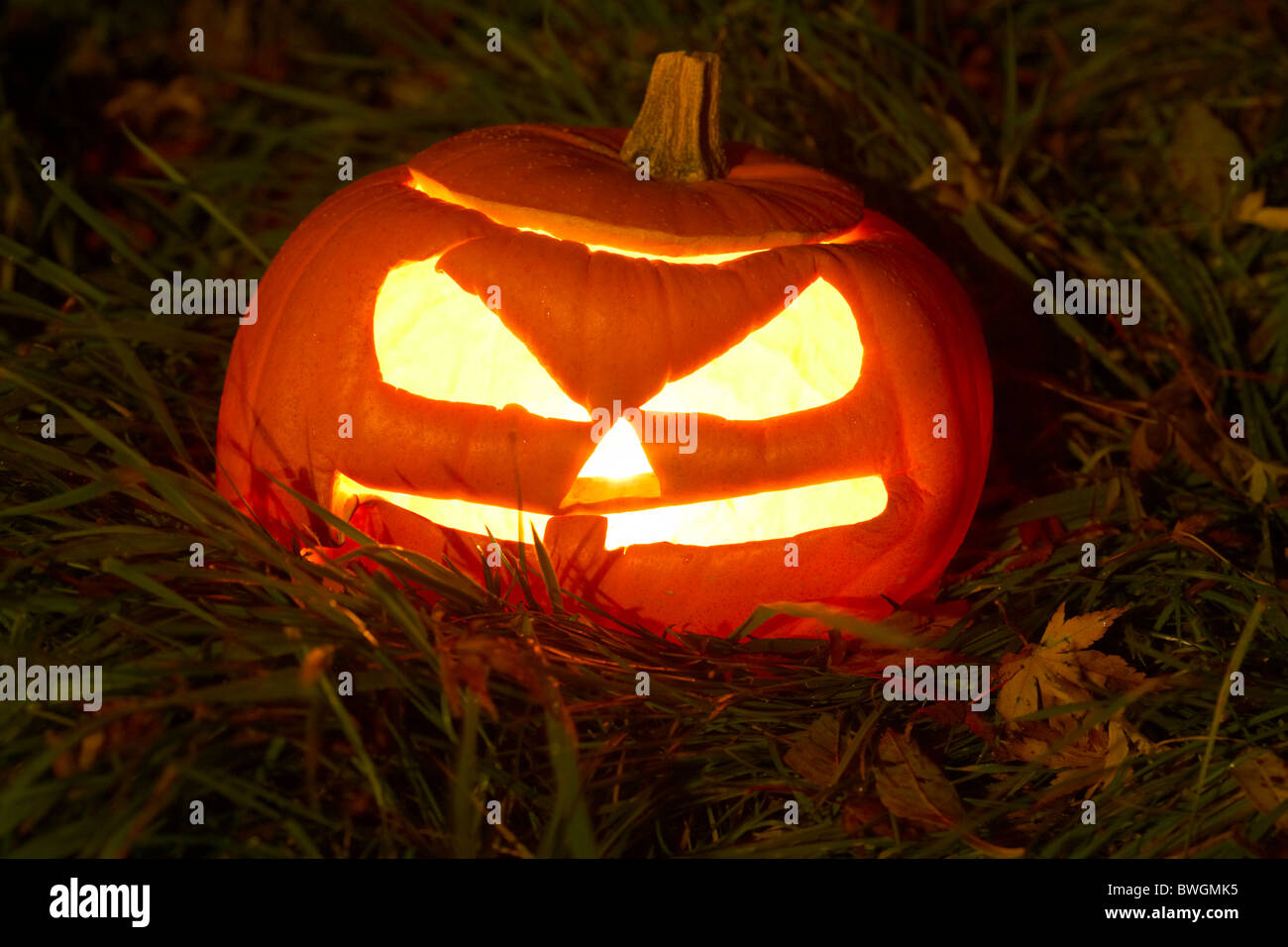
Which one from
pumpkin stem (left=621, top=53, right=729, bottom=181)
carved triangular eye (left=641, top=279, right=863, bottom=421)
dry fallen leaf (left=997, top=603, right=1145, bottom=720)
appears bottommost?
dry fallen leaf (left=997, top=603, right=1145, bottom=720)

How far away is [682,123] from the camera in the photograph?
2.32 m

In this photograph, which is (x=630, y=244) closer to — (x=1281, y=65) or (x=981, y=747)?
(x=981, y=747)

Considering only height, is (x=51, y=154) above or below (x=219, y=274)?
above

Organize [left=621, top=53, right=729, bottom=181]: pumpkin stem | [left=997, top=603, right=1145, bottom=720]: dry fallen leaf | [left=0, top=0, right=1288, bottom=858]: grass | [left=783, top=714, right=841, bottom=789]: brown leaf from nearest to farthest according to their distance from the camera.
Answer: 1. [left=0, top=0, right=1288, bottom=858]: grass
2. [left=783, top=714, right=841, bottom=789]: brown leaf
3. [left=997, top=603, right=1145, bottom=720]: dry fallen leaf
4. [left=621, top=53, right=729, bottom=181]: pumpkin stem

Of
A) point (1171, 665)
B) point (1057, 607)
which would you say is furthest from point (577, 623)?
point (1171, 665)

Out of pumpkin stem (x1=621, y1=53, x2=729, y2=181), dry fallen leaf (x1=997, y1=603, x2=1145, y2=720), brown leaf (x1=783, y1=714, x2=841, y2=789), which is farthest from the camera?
pumpkin stem (x1=621, y1=53, x2=729, y2=181)

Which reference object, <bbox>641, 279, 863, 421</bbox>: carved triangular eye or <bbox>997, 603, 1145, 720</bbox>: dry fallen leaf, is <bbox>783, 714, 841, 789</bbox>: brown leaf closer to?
<bbox>997, 603, 1145, 720</bbox>: dry fallen leaf

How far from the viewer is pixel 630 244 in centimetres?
207

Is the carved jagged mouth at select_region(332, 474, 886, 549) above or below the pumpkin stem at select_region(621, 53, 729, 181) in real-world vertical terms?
below

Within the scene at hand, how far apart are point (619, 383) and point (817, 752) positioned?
718 millimetres

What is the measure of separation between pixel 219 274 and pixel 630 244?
5.75ft

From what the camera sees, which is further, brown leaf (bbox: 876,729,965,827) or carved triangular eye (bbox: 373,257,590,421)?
carved triangular eye (bbox: 373,257,590,421)

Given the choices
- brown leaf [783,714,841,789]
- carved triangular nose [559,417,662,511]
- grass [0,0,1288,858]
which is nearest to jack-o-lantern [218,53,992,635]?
carved triangular nose [559,417,662,511]

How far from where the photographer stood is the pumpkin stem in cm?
233
